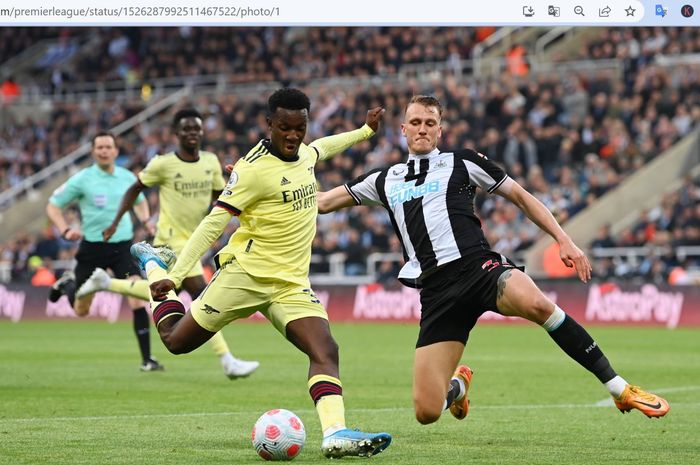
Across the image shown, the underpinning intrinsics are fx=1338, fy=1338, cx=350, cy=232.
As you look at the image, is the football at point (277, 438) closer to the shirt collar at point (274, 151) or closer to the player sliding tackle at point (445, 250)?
the player sliding tackle at point (445, 250)

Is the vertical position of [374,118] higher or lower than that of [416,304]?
higher

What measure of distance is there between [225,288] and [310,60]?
99.2ft

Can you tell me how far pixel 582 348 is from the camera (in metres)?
8.77

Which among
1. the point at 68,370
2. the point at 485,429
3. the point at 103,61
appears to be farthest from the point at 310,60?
the point at 485,429

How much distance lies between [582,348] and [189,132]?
6.94m

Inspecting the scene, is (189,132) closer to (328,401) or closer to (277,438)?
(328,401)

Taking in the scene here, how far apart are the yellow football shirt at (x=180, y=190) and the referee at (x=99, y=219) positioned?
1055mm

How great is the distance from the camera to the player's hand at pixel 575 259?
8.57 m

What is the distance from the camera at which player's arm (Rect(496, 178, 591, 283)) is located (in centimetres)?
859

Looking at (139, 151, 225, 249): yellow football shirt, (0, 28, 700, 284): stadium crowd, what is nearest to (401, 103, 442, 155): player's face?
(139, 151, 225, 249): yellow football shirt

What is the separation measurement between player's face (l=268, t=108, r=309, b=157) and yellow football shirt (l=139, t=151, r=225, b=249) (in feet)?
19.5

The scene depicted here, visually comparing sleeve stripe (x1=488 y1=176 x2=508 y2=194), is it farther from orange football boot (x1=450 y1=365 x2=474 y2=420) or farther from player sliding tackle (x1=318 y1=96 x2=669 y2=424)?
orange football boot (x1=450 y1=365 x2=474 y2=420)

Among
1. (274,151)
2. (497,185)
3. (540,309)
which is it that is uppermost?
(274,151)
